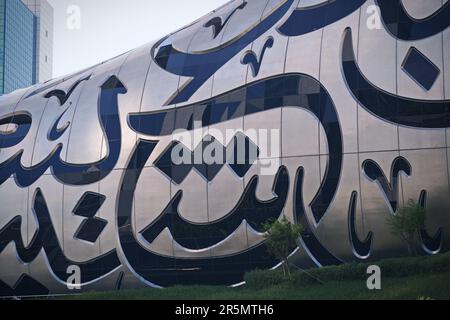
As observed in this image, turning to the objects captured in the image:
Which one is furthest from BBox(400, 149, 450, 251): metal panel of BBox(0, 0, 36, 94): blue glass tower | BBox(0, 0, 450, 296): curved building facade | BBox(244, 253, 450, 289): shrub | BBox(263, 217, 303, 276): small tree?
BBox(0, 0, 36, 94): blue glass tower

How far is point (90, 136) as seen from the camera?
92.2 feet

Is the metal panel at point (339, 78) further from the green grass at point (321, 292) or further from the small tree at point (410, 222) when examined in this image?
the green grass at point (321, 292)

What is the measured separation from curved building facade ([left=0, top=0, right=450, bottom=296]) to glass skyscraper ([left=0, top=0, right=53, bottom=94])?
349ft

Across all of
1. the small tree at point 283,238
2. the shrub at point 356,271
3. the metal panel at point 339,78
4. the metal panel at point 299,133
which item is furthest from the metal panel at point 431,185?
the small tree at point 283,238

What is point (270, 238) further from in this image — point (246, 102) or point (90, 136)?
point (90, 136)

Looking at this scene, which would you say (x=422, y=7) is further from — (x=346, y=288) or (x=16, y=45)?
(x=16, y=45)

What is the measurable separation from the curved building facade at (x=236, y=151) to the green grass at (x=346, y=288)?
7.76 ft

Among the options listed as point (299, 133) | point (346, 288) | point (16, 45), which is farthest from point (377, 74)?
point (16, 45)

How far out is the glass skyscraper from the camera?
133 m

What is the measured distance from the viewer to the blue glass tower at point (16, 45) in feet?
433

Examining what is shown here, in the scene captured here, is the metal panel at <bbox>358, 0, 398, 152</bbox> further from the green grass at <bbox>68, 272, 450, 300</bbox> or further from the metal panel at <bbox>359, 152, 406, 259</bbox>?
the green grass at <bbox>68, 272, 450, 300</bbox>

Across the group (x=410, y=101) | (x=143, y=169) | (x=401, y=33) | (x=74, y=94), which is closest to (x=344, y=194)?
(x=410, y=101)

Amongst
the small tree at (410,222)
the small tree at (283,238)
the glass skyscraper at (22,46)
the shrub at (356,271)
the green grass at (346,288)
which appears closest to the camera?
the green grass at (346,288)
